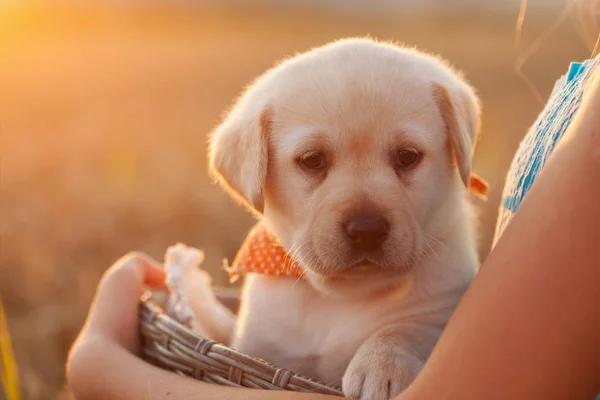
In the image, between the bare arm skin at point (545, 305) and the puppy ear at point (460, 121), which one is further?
the puppy ear at point (460, 121)

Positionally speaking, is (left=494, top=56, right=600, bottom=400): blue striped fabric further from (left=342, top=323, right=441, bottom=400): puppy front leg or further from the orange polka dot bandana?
the orange polka dot bandana

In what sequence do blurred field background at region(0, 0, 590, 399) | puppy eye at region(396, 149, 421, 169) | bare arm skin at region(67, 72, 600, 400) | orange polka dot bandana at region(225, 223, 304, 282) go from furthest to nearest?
blurred field background at region(0, 0, 590, 399), orange polka dot bandana at region(225, 223, 304, 282), puppy eye at region(396, 149, 421, 169), bare arm skin at region(67, 72, 600, 400)

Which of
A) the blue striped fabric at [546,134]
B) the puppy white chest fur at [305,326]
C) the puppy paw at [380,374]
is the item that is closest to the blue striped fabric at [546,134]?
the blue striped fabric at [546,134]

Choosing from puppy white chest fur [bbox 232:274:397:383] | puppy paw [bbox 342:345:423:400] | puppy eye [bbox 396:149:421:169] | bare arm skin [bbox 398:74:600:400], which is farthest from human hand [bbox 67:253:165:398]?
bare arm skin [bbox 398:74:600:400]

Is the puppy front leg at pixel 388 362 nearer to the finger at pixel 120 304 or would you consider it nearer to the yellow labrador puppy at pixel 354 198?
the yellow labrador puppy at pixel 354 198

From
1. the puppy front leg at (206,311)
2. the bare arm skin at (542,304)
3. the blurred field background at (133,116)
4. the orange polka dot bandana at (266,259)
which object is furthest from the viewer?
the blurred field background at (133,116)

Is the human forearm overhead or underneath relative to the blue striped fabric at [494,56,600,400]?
underneath

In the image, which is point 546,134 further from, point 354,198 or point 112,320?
point 112,320
